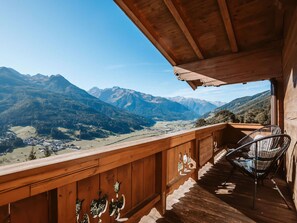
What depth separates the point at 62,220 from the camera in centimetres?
102

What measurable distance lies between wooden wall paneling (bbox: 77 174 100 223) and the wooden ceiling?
7.89 feet

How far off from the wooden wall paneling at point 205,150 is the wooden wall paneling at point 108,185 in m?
2.09

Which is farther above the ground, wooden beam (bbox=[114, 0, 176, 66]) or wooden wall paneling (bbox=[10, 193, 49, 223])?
wooden beam (bbox=[114, 0, 176, 66])

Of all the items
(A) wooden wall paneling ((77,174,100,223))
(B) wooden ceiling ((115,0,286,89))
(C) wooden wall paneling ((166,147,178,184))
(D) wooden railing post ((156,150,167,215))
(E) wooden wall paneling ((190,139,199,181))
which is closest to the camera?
(A) wooden wall paneling ((77,174,100,223))

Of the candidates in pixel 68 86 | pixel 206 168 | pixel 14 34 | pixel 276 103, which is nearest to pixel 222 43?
pixel 276 103

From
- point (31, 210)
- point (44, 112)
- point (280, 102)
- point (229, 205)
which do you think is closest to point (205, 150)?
point (229, 205)

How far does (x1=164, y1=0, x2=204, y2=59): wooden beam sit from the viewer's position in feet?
8.03

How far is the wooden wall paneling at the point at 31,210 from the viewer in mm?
881

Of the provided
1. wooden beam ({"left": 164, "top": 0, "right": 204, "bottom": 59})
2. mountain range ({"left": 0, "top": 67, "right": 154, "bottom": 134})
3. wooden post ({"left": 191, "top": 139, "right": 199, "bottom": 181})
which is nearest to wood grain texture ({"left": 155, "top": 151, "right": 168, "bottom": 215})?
wooden post ({"left": 191, "top": 139, "right": 199, "bottom": 181})

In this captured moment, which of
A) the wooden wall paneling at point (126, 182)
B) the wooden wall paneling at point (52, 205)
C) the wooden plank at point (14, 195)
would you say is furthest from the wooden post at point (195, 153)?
the wooden plank at point (14, 195)

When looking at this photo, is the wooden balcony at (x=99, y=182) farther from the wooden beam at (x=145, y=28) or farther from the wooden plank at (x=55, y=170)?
the wooden beam at (x=145, y=28)

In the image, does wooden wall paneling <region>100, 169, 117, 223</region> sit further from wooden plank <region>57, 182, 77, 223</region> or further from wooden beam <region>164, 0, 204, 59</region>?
wooden beam <region>164, 0, 204, 59</region>

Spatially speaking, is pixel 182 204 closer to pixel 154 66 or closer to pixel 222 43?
pixel 222 43

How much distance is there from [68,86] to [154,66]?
379ft
